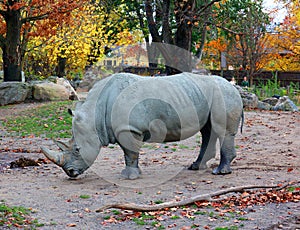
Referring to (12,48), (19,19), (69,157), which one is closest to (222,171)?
(69,157)

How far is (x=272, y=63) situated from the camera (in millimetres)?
35562

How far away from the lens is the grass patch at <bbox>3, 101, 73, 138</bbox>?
1481cm

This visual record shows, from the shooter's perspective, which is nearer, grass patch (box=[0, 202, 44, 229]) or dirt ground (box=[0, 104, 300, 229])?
grass patch (box=[0, 202, 44, 229])

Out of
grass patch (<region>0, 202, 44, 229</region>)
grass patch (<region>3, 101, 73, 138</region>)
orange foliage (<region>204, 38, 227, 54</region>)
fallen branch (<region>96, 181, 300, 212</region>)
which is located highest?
orange foliage (<region>204, 38, 227, 54</region>)

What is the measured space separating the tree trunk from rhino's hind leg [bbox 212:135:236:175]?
44.7ft

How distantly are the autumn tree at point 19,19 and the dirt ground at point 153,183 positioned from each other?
299 inches

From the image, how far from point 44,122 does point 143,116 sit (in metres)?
7.88

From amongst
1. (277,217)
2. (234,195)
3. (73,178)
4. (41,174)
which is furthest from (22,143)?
(277,217)

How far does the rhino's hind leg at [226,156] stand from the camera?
9.05m

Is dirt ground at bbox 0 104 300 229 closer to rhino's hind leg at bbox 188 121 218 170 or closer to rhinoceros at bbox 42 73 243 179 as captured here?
rhino's hind leg at bbox 188 121 218 170

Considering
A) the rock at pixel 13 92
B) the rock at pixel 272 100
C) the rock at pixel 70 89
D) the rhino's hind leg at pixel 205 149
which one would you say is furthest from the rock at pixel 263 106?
the rhino's hind leg at pixel 205 149

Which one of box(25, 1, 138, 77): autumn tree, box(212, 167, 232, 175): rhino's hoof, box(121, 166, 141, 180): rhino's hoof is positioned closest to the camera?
box(121, 166, 141, 180): rhino's hoof

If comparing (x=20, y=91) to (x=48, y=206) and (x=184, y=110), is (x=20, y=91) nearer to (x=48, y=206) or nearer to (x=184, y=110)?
(x=184, y=110)

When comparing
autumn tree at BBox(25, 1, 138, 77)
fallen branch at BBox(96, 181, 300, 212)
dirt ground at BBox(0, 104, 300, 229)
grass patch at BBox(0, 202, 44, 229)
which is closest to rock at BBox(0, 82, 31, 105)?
autumn tree at BBox(25, 1, 138, 77)
